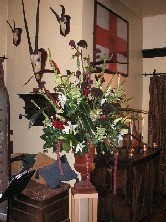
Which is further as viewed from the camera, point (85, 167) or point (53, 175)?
point (53, 175)

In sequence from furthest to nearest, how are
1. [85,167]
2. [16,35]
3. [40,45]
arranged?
[16,35] → [40,45] → [85,167]

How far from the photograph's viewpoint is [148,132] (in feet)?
20.6

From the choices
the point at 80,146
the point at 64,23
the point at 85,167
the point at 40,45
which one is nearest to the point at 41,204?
the point at 85,167

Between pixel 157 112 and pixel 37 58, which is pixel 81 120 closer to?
pixel 37 58

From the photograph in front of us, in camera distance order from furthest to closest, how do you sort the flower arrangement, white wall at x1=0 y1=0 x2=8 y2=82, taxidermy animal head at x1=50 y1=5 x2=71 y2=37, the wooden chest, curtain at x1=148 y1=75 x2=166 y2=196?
curtain at x1=148 y1=75 x2=166 y2=196 → white wall at x1=0 y1=0 x2=8 y2=82 → taxidermy animal head at x1=50 y1=5 x2=71 y2=37 → the wooden chest → the flower arrangement

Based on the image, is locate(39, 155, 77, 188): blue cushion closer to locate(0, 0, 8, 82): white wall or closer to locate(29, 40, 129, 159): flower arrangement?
locate(29, 40, 129, 159): flower arrangement

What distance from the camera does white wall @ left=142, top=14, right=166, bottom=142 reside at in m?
6.20

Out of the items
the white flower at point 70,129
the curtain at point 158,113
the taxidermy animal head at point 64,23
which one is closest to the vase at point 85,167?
the white flower at point 70,129

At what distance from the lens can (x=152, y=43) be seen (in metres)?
6.30

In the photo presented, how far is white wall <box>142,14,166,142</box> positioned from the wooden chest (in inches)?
121

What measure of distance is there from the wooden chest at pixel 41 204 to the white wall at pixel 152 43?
3.08 meters

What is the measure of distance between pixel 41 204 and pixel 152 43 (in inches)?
172

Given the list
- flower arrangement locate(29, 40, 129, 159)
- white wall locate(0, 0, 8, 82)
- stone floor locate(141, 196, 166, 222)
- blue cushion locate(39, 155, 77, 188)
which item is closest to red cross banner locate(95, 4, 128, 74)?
white wall locate(0, 0, 8, 82)

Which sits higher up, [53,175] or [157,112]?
[157,112]
